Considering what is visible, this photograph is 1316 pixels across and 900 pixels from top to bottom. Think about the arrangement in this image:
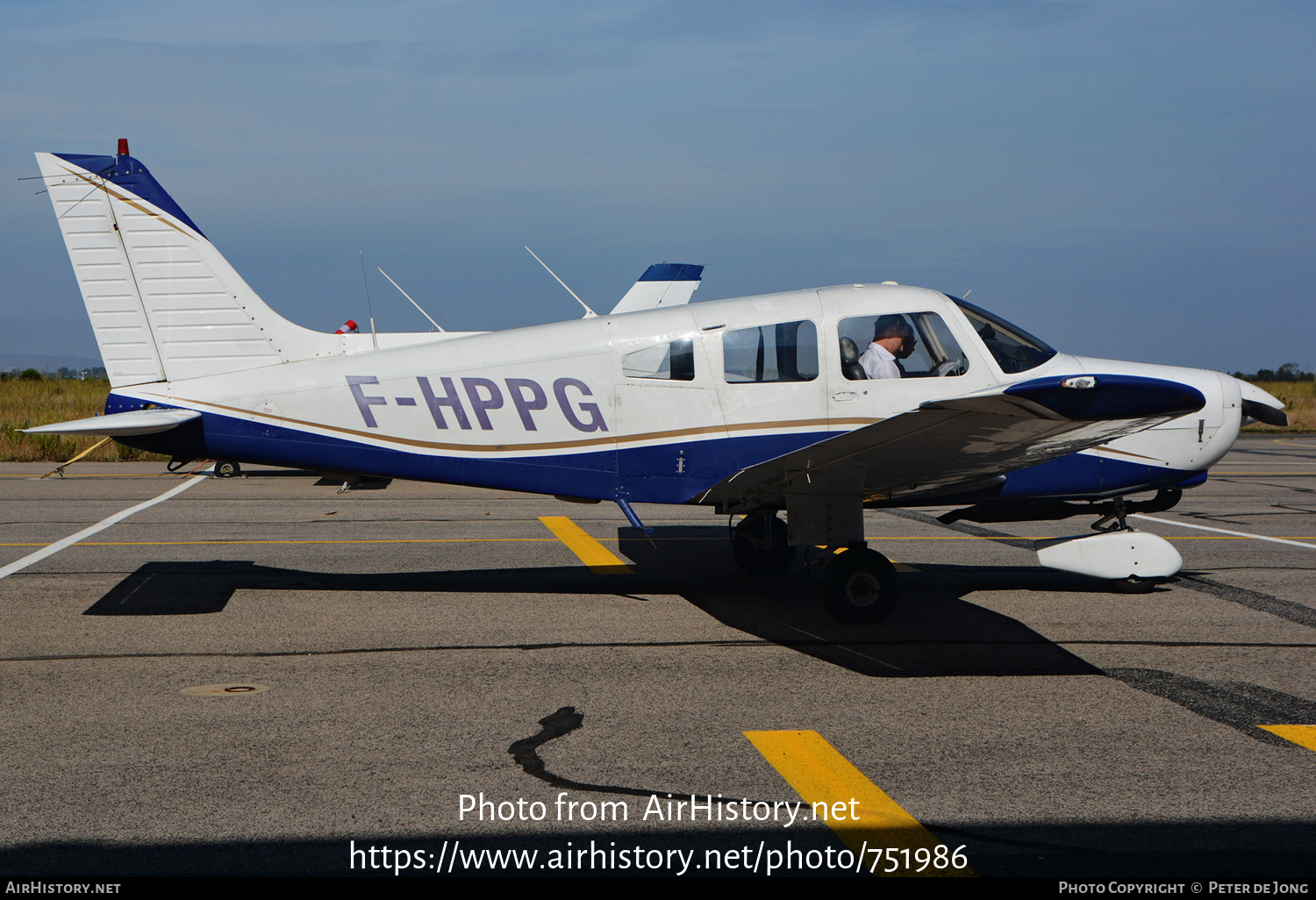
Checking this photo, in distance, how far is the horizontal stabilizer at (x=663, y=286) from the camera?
2516 cm

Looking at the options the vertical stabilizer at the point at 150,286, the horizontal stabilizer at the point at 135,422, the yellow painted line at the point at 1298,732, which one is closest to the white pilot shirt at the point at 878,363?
the yellow painted line at the point at 1298,732

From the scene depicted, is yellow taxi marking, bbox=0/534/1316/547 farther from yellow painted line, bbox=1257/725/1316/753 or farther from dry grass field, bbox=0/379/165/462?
yellow painted line, bbox=1257/725/1316/753

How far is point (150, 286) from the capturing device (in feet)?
24.1

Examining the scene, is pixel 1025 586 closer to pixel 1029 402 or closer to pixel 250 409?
pixel 1029 402

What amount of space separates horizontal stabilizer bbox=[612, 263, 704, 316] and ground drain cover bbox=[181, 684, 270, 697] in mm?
20304

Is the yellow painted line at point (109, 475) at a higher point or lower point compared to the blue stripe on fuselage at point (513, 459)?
lower

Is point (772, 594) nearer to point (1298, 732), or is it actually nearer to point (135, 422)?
point (1298, 732)

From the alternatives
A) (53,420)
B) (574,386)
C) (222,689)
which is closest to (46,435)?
(53,420)

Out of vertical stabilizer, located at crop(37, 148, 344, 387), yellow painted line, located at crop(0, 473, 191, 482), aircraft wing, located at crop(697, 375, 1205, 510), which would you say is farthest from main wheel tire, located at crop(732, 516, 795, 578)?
yellow painted line, located at crop(0, 473, 191, 482)

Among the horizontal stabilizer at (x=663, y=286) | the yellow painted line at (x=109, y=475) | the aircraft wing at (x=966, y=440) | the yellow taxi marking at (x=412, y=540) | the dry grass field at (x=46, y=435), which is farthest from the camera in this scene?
the horizontal stabilizer at (x=663, y=286)

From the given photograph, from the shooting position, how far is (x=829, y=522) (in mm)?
7023

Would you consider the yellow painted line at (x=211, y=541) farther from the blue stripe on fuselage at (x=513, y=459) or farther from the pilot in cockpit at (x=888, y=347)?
the pilot in cockpit at (x=888, y=347)

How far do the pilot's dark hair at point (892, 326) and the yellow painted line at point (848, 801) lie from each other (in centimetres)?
332

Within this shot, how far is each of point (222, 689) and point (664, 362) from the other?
356 centimetres
